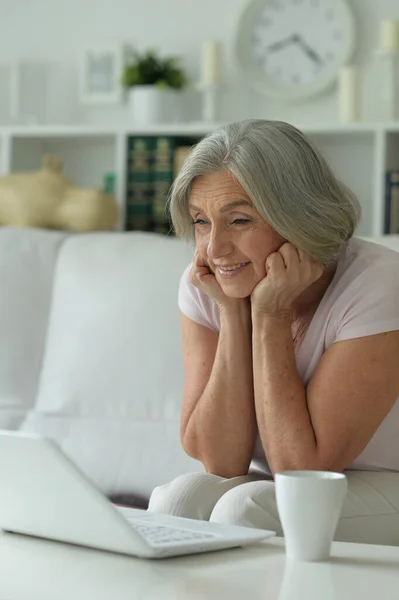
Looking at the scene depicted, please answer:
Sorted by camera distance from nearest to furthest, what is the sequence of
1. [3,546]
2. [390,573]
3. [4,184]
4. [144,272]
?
[390,573]
[3,546]
[144,272]
[4,184]

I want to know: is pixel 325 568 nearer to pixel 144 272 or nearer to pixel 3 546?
pixel 3 546

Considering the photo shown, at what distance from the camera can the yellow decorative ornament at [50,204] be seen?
11.3 ft

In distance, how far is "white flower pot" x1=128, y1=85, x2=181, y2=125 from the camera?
363cm

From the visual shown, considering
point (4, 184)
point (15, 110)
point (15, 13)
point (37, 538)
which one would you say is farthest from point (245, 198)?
point (15, 13)

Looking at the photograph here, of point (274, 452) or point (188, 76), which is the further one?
point (188, 76)

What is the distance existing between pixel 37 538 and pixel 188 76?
274 cm

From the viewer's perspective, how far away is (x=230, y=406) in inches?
74.6

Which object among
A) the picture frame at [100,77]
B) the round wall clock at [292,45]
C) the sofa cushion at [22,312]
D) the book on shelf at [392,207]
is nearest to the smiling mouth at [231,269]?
the sofa cushion at [22,312]

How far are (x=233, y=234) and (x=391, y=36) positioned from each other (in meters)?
1.74

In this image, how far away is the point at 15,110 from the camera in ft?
12.7

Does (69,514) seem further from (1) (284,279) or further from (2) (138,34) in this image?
(2) (138,34)

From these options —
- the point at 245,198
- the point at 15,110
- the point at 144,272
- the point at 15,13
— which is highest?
the point at 15,13

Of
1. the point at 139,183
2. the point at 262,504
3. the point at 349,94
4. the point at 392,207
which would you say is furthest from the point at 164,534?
the point at 139,183

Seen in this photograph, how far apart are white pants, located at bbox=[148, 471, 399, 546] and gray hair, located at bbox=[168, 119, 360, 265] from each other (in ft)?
1.31
